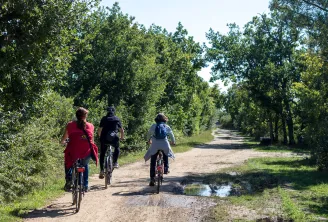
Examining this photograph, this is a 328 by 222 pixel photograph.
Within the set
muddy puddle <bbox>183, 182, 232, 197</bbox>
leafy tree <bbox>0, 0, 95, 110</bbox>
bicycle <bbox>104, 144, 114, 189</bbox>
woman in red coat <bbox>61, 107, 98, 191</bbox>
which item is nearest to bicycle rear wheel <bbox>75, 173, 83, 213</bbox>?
woman in red coat <bbox>61, 107, 98, 191</bbox>

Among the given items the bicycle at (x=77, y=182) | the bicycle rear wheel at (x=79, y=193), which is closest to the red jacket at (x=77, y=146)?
the bicycle at (x=77, y=182)

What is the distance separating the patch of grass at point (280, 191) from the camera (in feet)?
30.6

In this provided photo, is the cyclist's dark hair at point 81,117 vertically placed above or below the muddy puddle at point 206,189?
above

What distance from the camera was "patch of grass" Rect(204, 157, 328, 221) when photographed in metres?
9.33

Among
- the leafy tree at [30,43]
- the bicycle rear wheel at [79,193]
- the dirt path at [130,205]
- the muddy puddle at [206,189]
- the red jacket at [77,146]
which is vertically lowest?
the muddy puddle at [206,189]

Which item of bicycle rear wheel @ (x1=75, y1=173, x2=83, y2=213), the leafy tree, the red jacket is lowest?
bicycle rear wheel @ (x1=75, y1=173, x2=83, y2=213)

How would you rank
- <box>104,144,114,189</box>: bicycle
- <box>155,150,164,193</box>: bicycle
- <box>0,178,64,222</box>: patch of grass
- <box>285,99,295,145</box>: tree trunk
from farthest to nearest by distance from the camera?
<box>285,99,295,145</box>: tree trunk
<box>104,144,114,189</box>: bicycle
<box>155,150,164,193</box>: bicycle
<box>0,178,64,222</box>: patch of grass

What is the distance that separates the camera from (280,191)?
39.7ft

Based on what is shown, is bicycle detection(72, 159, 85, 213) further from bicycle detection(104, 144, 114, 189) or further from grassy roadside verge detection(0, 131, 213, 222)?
bicycle detection(104, 144, 114, 189)

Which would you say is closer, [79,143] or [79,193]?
[79,193]

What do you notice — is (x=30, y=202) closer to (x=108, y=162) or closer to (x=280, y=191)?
(x=108, y=162)

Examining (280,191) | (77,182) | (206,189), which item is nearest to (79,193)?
(77,182)

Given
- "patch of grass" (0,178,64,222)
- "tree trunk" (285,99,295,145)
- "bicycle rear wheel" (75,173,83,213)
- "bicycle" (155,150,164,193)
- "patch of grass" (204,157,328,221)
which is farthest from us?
"tree trunk" (285,99,295,145)

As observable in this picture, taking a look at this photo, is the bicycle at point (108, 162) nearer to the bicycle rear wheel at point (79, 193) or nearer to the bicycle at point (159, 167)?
the bicycle at point (159, 167)
